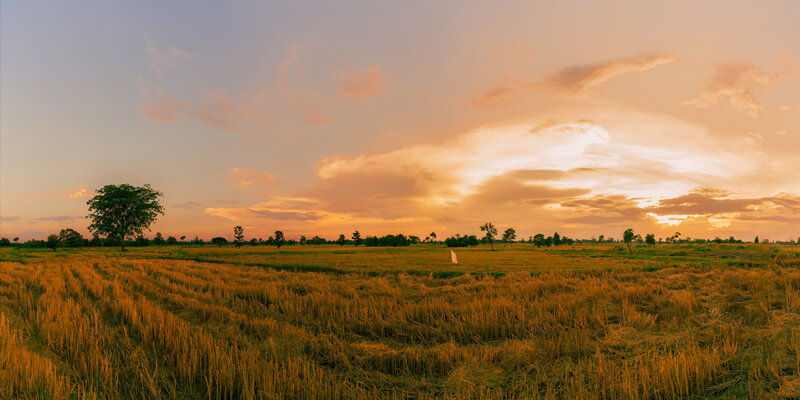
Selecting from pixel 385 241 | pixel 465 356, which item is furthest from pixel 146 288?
pixel 385 241

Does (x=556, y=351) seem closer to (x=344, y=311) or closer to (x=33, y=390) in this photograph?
(x=344, y=311)

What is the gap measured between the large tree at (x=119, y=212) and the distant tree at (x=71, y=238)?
1307 inches

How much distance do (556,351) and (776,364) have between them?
3.51 m

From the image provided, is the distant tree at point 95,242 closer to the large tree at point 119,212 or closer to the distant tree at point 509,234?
the large tree at point 119,212

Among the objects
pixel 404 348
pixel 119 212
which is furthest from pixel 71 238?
pixel 404 348

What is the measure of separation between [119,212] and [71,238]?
40.7 meters

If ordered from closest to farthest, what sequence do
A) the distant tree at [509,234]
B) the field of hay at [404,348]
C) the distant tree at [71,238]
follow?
the field of hay at [404,348] < the distant tree at [71,238] < the distant tree at [509,234]

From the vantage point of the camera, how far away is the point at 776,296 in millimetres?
12805

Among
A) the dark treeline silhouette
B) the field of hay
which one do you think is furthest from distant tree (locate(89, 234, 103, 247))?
the field of hay

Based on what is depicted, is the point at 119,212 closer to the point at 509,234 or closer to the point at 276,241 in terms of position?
the point at 276,241

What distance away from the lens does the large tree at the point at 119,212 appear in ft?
213

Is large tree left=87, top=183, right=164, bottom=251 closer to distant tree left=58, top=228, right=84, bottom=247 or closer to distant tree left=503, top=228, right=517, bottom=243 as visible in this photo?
distant tree left=58, top=228, right=84, bottom=247

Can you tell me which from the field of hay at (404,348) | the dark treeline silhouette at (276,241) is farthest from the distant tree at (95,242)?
the field of hay at (404,348)

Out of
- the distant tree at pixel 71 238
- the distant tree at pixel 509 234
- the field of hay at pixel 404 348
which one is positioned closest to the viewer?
the field of hay at pixel 404 348
